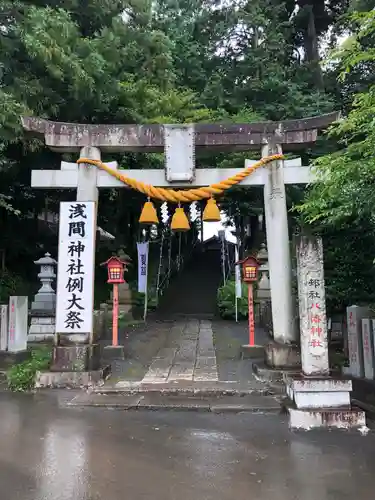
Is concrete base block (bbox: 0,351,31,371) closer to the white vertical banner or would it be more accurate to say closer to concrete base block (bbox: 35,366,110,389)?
concrete base block (bbox: 35,366,110,389)

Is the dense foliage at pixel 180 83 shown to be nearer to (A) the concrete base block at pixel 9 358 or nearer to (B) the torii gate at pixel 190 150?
(B) the torii gate at pixel 190 150

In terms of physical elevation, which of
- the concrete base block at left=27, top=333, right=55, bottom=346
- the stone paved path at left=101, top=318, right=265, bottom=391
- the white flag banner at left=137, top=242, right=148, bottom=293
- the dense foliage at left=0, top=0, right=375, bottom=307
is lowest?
the stone paved path at left=101, top=318, right=265, bottom=391

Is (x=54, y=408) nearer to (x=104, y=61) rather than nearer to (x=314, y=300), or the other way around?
(x=314, y=300)

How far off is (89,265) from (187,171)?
109 inches

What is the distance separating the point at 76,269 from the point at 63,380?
2092 mm

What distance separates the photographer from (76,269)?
28.6 feet

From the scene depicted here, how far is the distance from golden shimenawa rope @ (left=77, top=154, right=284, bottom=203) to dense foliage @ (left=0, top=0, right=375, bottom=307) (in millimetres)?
1639

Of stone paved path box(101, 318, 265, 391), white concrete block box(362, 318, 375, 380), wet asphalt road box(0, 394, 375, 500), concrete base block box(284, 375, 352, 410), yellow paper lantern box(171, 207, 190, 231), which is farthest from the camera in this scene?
yellow paper lantern box(171, 207, 190, 231)

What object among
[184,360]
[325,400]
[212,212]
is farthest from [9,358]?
[325,400]

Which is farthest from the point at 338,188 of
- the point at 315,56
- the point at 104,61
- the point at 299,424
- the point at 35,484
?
the point at 315,56

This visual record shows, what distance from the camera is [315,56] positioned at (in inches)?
904

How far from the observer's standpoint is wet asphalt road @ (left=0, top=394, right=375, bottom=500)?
4.04 meters

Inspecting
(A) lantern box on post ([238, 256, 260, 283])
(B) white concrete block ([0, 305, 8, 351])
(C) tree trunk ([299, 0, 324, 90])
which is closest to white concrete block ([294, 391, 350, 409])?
(A) lantern box on post ([238, 256, 260, 283])

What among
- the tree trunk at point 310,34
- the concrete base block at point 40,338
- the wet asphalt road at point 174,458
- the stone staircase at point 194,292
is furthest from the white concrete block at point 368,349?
the tree trunk at point 310,34
